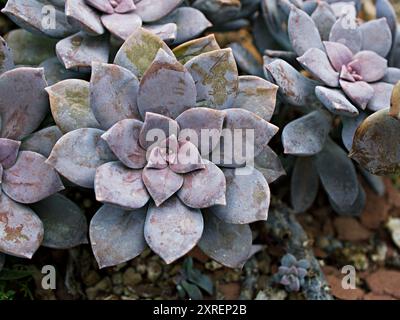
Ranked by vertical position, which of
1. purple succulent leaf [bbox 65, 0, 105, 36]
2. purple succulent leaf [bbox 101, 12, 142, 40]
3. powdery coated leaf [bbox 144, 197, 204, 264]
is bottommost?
powdery coated leaf [bbox 144, 197, 204, 264]

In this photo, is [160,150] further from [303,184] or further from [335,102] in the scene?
[303,184]

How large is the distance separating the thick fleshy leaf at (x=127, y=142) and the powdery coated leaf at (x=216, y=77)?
0.48 ft

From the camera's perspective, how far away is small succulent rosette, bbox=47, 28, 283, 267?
42.7 inches

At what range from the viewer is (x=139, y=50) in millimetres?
1165

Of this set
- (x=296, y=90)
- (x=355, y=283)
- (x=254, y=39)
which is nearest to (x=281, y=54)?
(x=296, y=90)

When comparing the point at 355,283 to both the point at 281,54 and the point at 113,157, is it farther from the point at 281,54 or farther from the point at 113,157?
the point at 113,157

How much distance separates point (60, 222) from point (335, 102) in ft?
2.05

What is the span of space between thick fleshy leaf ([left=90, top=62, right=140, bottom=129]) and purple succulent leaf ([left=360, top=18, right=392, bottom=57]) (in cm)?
59

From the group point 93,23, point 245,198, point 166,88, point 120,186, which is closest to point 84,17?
point 93,23

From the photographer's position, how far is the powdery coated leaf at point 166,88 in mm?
1090

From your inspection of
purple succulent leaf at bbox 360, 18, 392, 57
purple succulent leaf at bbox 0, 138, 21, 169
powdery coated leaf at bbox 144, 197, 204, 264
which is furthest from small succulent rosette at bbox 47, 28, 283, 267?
purple succulent leaf at bbox 360, 18, 392, 57

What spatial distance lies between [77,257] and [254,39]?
2.48 feet

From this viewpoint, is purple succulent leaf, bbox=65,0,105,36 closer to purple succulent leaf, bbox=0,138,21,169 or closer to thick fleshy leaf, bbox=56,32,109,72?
thick fleshy leaf, bbox=56,32,109,72

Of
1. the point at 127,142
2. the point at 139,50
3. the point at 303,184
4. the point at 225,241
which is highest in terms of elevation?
the point at 139,50
